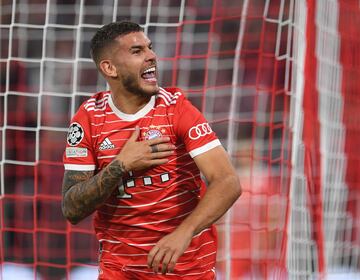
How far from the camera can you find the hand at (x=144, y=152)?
296cm

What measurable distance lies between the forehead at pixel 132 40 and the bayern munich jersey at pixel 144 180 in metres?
0.20

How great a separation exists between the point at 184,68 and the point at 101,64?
11.1ft

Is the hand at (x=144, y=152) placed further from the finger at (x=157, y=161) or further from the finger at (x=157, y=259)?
the finger at (x=157, y=259)

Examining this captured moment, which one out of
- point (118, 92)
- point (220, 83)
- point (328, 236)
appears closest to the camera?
point (118, 92)

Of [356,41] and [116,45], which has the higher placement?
[356,41]

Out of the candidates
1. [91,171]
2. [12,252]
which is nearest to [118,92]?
[91,171]

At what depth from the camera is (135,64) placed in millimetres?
3135

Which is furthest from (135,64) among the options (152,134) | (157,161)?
(157,161)

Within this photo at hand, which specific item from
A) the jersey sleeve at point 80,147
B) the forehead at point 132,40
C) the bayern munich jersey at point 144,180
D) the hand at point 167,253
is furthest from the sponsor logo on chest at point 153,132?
the hand at point 167,253

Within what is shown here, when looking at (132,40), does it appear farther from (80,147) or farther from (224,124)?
(224,124)

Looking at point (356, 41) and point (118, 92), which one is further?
point (356, 41)

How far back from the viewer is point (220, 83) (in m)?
6.55

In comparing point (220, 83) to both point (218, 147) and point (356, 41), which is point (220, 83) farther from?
point (218, 147)

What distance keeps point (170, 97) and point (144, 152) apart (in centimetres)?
29
